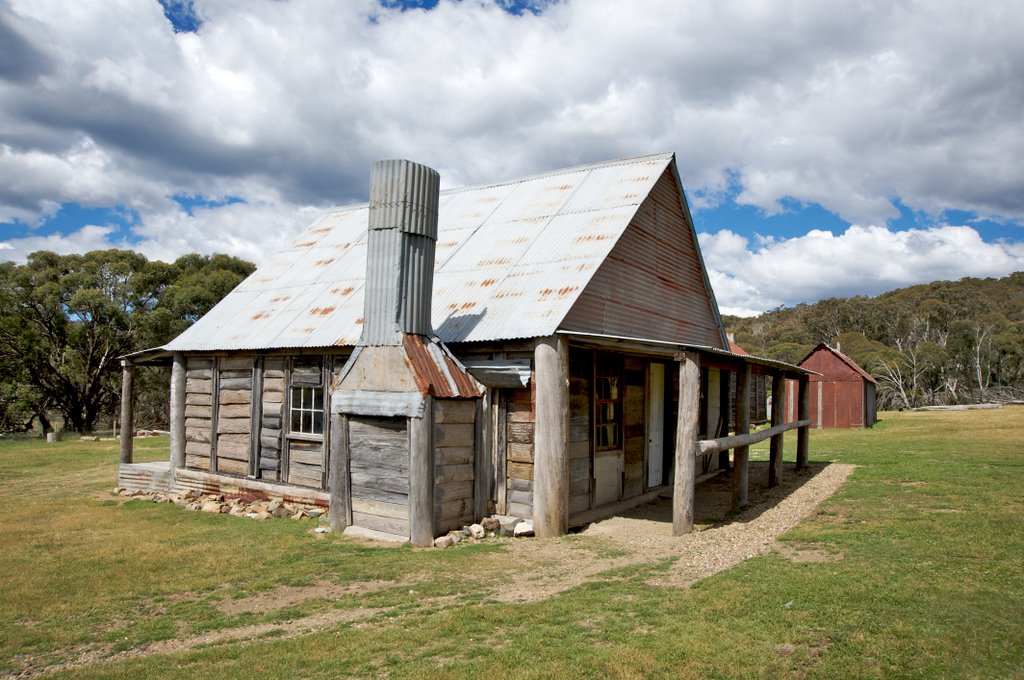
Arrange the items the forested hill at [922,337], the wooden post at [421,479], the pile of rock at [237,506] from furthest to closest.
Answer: the forested hill at [922,337], the pile of rock at [237,506], the wooden post at [421,479]

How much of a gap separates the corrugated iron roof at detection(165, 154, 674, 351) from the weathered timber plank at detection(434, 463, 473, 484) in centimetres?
196

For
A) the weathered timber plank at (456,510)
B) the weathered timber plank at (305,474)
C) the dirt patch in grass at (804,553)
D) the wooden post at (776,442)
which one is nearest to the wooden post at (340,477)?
the weathered timber plank at (456,510)

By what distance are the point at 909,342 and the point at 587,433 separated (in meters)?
69.6

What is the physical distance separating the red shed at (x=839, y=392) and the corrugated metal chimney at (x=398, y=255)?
25.3m

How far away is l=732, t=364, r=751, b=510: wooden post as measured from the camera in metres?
12.1

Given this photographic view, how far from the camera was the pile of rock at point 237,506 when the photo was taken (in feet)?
40.4

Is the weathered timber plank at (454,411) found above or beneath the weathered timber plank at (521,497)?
above

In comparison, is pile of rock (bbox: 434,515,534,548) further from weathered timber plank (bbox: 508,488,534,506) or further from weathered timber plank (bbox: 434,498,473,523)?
weathered timber plank (bbox: 508,488,534,506)

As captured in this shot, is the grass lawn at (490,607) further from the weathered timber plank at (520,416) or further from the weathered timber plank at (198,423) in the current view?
the weathered timber plank at (198,423)

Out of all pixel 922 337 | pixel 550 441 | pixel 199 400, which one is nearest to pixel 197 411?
pixel 199 400

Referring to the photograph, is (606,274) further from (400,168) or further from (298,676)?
(298,676)

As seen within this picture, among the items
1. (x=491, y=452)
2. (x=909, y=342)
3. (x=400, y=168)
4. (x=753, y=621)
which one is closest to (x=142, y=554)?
(x=491, y=452)

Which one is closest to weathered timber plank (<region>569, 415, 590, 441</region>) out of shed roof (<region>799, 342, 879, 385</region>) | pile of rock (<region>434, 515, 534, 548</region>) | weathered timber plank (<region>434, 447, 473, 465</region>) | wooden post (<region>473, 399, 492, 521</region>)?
wooden post (<region>473, 399, 492, 521</region>)

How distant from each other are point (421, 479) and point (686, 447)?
3826mm
